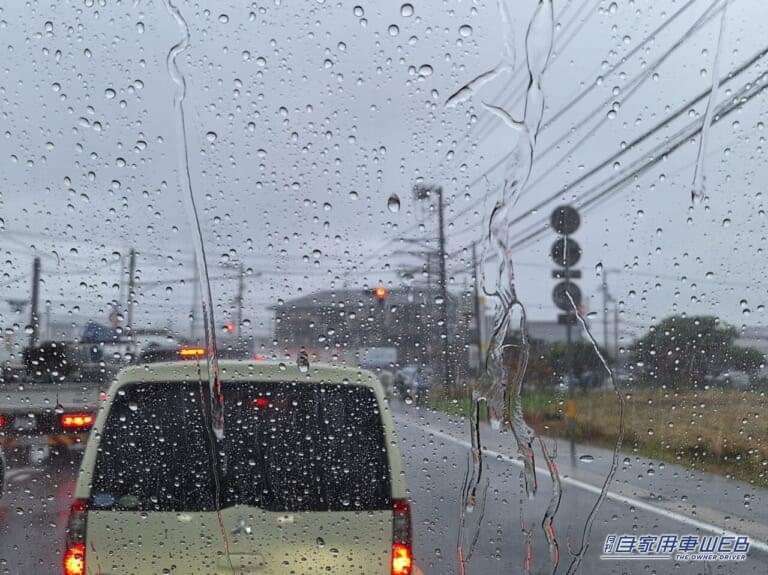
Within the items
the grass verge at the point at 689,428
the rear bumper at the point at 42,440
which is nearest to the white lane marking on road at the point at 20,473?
the rear bumper at the point at 42,440

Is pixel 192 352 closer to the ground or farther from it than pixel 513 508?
farther from it

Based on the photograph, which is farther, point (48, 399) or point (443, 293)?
point (48, 399)

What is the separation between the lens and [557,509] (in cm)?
439

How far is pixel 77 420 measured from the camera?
4.39 m

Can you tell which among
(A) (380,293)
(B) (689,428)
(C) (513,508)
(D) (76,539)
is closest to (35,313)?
(D) (76,539)

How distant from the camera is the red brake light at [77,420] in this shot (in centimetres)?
423

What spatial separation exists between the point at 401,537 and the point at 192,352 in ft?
3.86

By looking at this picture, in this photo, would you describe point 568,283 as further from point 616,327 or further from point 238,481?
point 238,481

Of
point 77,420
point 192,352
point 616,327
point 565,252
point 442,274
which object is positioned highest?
point 565,252

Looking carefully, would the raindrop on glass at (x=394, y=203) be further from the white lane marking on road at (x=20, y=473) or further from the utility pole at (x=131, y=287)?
the white lane marking on road at (x=20, y=473)

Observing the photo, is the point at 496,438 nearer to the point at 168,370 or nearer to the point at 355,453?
the point at 355,453

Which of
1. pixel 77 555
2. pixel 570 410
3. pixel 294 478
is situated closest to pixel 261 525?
pixel 294 478

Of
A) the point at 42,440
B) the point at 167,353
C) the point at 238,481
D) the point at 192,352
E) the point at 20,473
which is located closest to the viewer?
the point at 238,481

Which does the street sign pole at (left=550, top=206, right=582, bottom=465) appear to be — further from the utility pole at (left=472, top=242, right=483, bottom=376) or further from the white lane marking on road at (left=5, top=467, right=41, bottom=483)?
the white lane marking on road at (left=5, top=467, right=41, bottom=483)
